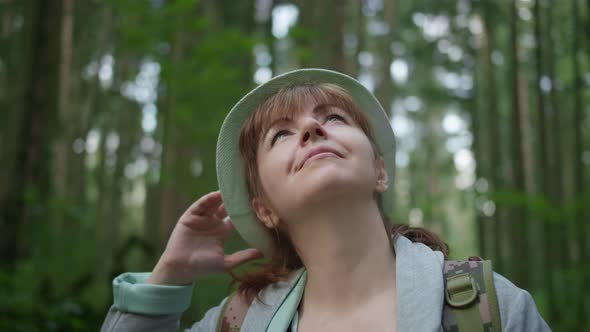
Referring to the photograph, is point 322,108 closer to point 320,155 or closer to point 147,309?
point 320,155

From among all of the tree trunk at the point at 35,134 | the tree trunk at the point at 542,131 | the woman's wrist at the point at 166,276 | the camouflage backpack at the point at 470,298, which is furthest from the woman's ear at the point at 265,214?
the tree trunk at the point at 542,131

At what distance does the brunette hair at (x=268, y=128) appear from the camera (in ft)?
6.74

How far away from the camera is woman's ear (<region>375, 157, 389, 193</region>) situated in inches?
81.1

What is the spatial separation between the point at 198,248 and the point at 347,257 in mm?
696

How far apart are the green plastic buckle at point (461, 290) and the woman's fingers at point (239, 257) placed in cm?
90

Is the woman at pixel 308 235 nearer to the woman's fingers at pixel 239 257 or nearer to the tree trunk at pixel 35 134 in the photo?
the woman's fingers at pixel 239 257

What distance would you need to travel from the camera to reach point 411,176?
958 inches

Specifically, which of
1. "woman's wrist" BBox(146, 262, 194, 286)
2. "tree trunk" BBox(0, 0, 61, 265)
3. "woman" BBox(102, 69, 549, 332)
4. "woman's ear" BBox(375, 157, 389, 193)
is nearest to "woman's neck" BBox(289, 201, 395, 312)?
"woman" BBox(102, 69, 549, 332)

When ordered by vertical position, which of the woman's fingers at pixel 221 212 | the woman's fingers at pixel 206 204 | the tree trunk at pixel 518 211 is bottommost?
the tree trunk at pixel 518 211

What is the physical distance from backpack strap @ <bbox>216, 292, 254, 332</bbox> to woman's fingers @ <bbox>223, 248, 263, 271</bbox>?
0.18 metres

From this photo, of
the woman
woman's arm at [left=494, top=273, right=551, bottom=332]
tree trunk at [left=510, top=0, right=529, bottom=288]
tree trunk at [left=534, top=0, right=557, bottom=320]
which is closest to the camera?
woman's arm at [left=494, top=273, right=551, bottom=332]

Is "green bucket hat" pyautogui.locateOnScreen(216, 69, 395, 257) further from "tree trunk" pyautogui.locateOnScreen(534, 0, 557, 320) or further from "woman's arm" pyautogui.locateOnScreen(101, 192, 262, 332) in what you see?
"tree trunk" pyautogui.locateOnScreen(534, 0, 557, 320)

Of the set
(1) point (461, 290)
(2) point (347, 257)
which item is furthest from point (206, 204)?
(1) point (461, 290)

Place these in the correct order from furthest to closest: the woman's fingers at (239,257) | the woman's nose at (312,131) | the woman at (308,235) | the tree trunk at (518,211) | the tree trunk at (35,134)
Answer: the tree trunk at (518,211) < the tree trunk at (35,134) < the woman's fingers at (239,257) < the woman's nose at (312,131) < the woman at (308,235)
